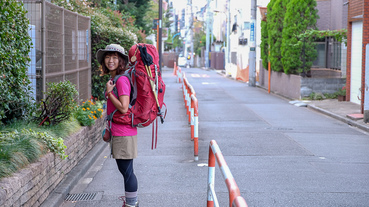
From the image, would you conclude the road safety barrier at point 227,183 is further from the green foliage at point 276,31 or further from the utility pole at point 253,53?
the utility pole at point 253,53

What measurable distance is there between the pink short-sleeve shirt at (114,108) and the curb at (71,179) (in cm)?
140

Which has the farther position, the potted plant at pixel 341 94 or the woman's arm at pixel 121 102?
the potted plant at pixel 341 94

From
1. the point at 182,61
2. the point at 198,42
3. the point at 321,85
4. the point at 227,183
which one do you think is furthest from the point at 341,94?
the point at 198,42

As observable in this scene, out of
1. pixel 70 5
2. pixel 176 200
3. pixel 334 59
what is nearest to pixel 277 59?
pixel 334 59

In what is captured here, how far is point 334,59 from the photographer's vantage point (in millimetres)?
25438

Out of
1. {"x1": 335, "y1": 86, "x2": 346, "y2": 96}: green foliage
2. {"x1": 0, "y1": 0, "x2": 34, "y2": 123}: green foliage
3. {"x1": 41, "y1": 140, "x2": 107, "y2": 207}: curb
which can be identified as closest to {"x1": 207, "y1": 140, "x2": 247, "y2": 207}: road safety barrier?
{"x1": 41, "y1": 140, "x2": 107, "y2": 207}: curb

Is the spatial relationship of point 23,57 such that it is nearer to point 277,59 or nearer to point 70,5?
point 70,5

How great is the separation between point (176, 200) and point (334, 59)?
20168 mm

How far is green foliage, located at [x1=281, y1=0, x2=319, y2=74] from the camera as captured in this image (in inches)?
928

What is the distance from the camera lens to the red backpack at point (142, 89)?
5.44 m

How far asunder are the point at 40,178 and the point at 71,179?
138 cm

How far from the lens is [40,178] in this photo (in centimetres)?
622

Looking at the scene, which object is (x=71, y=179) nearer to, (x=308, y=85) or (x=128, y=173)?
(x=128, y=173)

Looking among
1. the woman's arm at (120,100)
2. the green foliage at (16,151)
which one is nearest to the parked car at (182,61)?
the green foliage at (16,151)
